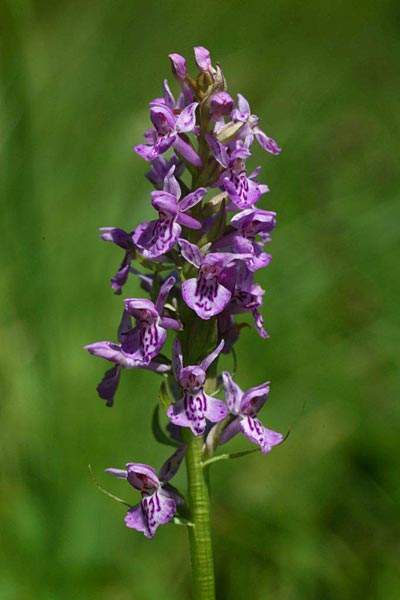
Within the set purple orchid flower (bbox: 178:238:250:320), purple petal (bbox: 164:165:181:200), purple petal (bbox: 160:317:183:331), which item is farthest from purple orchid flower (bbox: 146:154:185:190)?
purple petal (bbox: 160:317:183:331)

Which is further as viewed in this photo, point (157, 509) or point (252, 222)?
point (252, 222)

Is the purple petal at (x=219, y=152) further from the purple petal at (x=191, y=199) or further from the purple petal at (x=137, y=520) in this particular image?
the purple petal at (x=137, y=520)

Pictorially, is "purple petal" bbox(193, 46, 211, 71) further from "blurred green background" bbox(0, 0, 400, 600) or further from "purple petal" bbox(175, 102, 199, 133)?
"blurred green background" bbox(0, 0, 400, 600)

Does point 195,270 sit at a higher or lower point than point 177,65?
lower

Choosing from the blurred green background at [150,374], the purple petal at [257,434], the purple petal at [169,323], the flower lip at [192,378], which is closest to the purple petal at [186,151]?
the purple petal at [169,323]

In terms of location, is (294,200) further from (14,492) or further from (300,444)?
(14,492)

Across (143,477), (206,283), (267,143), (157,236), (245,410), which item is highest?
(267,143)

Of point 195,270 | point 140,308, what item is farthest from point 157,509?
point 195,270

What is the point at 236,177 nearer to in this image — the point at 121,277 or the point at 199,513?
the point at 121,277
